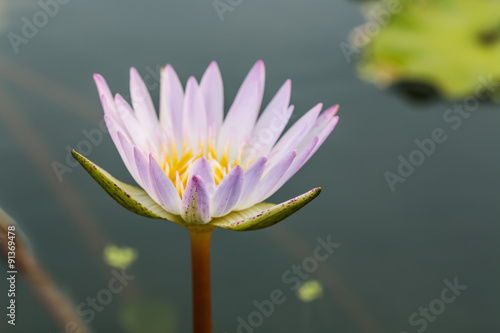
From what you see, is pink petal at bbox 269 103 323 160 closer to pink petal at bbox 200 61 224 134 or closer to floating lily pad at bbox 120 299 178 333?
pink petal at bbox 200 61 224 134

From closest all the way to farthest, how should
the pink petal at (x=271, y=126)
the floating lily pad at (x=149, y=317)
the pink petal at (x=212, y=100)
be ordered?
the pink petal at (x=271, y=126) → the pink petal at (x=212, y=100) → the floating lily pad at (x=149, y=317)

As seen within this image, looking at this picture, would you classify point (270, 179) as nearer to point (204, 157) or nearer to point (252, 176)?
point (252, 176)

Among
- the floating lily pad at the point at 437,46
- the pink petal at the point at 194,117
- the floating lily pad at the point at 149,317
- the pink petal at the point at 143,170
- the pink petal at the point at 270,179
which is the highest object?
the floating lily pad at the point at 437,46

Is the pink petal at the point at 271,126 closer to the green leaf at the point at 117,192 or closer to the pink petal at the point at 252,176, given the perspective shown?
the pink petal at the point at 252,176

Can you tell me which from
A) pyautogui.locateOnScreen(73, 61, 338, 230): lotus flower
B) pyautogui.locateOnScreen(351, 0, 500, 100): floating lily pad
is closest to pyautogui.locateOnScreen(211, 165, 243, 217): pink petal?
pyautogui.locateOnScreen(73, 61, 338, 230): lotus flower

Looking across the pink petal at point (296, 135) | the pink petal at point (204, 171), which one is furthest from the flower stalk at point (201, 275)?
the pink petal at point (296, 135)

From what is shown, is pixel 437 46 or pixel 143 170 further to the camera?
pixel 437 46

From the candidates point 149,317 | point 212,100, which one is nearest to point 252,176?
point 212,100

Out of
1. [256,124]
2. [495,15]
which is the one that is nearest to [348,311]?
[256,124]
